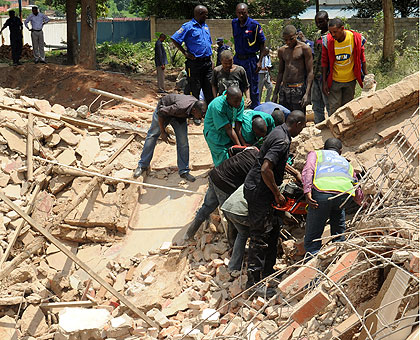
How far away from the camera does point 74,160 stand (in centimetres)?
845

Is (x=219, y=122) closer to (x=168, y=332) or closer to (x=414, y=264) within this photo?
(x=168, y=332)

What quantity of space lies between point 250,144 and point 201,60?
2.54m

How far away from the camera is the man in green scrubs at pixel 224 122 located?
6582 mm

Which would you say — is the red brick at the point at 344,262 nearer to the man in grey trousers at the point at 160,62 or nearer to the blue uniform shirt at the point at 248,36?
the blue uniform shirt at the point at 248,36

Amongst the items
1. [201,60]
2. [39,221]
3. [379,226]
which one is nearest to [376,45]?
[201,60]

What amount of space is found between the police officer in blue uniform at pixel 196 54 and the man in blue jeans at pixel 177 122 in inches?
50.1

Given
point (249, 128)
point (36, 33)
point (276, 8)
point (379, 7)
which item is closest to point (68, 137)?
point (249, 128)

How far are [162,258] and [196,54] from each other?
355 cm

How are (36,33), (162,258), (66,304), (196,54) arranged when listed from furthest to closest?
(36,33)
(196,54)
(162,258)
(66,304)

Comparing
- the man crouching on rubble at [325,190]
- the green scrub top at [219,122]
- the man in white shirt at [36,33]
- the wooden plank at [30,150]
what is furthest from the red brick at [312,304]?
the man in white shirt at [36,33]

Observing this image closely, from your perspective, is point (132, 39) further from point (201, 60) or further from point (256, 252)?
point (256, 252)

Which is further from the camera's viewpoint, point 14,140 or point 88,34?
point 88,34

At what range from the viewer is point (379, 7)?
20141 mm

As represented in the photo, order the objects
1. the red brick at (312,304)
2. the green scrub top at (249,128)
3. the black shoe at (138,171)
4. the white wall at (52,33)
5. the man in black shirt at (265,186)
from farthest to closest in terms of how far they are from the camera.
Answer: the white wall at (52,33) → the black shoe at (138,171) → the green scrub top at (249,128) → the man in black shirt at (265,186) → the red brick at (312,304)
